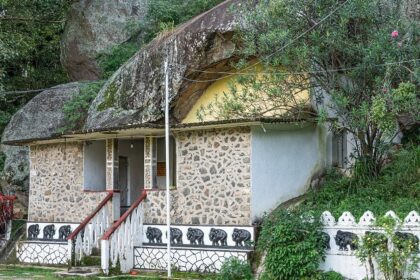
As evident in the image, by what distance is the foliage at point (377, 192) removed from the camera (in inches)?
484

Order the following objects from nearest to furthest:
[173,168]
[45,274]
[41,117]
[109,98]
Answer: [45,274] < [109,98] < [173,168] < [41,117]

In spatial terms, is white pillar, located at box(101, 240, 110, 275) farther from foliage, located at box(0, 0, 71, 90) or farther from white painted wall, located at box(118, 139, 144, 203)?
foliage, located at box(0, 0, 71, 90)

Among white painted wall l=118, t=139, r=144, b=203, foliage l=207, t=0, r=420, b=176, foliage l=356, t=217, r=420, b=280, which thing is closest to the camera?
foliage l=356, t=217, r=420, b=280

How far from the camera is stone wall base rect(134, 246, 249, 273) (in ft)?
43.8

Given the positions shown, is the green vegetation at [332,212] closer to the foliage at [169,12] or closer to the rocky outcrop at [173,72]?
the rocky outcrop at [173,72]

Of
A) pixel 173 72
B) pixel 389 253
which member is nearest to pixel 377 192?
pixel 389 253

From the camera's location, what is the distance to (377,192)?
13305mm

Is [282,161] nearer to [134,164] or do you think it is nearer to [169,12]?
[134,164]

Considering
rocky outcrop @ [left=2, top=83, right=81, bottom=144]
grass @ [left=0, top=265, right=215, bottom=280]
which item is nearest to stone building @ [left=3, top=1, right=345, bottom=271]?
grass @ [left=0, top=265, right=215, bottom=280]

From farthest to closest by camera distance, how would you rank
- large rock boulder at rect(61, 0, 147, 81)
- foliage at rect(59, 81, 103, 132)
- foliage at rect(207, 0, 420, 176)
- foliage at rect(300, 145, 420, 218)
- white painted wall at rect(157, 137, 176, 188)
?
large rock boulder at rect(61, 0, 147, 81) → foliage at rect(59, 81, 103, 132) → white painted wall at rect(157, 137, 176, 188) → foliage at rect(207, 0, 420, 176) → foliage at rect(300, 145, 420, 218)

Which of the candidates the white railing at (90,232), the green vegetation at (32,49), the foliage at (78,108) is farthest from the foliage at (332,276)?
the green vegetation at (32,49)

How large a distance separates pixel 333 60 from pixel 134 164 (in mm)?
7884

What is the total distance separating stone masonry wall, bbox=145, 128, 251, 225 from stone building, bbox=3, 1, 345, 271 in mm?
23

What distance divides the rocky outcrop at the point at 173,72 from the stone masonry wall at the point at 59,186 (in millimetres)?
1125
